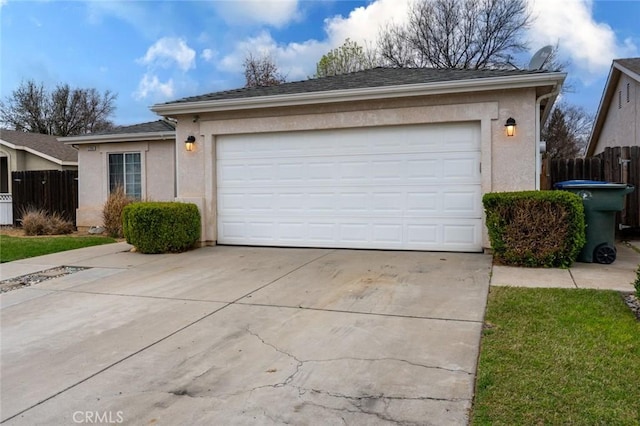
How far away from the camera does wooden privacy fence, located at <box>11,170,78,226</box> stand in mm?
14516

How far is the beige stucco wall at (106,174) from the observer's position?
13.2 meters

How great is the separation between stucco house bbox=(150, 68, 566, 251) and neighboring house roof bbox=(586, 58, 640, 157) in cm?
668

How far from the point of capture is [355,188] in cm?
877

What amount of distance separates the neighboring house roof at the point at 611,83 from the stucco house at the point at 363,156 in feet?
21.9

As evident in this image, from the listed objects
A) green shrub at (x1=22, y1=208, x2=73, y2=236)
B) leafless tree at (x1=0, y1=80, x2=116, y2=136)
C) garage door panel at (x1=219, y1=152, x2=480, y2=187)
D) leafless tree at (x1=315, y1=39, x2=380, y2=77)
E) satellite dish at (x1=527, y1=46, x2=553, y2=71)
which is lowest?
green shrub at (x1=22, y1=208, x2=73, y2=236)

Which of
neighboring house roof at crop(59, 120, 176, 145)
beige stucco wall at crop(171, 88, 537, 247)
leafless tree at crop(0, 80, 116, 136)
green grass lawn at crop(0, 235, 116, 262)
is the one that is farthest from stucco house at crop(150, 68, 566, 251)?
leafless tree at crop(0, 80, 116, 136)

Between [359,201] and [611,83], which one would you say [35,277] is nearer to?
[359,201]

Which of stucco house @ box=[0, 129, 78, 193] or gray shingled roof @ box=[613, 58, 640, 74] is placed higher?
gray shingled roof @ box=[613, 58, 640, 74]

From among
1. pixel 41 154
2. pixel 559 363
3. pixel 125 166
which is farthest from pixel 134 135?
pixel 559 363

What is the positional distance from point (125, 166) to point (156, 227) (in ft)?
19.9

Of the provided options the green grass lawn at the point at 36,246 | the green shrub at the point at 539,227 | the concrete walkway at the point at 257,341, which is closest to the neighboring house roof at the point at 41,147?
the green grass lawn at the point at 36,246

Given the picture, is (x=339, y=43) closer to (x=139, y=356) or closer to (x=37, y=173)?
(x=37, y=173)

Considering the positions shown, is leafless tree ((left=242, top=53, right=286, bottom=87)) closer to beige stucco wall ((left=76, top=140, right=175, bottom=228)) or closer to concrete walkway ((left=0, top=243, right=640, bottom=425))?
beige stucco wall ((left=76, top=140, right=175, bottom=228))

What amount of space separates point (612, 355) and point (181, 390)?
3120mm
